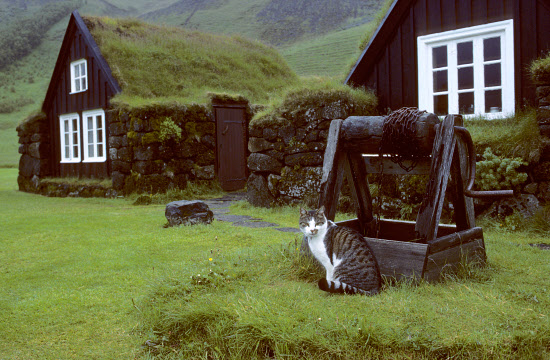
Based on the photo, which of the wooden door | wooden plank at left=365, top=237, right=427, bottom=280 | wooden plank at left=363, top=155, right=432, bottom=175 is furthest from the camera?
the wooden door

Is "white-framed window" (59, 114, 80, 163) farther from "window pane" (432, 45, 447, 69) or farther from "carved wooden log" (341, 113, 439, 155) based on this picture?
"carved wooden log" (341, 113, 439, 155)

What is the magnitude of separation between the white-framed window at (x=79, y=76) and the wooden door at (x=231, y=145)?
549 centimetres

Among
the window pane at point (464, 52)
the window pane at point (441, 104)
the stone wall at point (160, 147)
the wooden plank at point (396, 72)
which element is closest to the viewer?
the window pane at point (464, 52)

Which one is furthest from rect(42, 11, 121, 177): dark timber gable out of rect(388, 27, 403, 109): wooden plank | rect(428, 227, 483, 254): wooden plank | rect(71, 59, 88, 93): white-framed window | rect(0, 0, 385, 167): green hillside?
rect(0, 0, 385, 167): green hillside

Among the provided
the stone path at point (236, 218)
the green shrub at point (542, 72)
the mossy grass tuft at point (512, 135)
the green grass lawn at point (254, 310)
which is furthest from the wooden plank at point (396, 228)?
the green shrub at point (542, 72)

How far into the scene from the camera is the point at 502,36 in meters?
9.38

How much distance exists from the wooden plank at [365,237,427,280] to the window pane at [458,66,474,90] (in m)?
6.61

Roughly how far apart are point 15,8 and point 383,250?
117 metres

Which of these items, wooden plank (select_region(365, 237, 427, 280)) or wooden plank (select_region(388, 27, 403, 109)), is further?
wooden plank (select_region(388, 27, 403, 109))

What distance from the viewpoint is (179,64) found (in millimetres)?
17781

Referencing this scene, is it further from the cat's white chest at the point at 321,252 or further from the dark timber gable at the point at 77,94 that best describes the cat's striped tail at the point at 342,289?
the dark timber gable at the point at 77,94

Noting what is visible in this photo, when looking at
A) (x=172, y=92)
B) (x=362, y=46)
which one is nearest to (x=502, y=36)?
(x=362, y=46)

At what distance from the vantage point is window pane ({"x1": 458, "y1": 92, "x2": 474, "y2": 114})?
9.84 meters

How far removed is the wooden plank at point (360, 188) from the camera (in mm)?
5582
